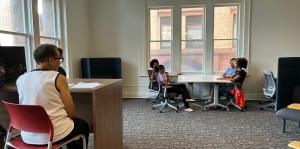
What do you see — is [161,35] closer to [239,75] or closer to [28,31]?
[239,75]

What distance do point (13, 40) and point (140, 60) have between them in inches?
130

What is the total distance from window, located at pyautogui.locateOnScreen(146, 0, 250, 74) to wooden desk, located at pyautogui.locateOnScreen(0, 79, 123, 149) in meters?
3.95

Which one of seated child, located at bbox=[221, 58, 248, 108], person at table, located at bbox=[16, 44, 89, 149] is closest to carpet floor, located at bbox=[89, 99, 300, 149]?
seated child, located at bbox=[221, 58, 248, 108]

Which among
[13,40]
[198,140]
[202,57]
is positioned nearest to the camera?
[198,140]

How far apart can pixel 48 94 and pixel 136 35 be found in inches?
190

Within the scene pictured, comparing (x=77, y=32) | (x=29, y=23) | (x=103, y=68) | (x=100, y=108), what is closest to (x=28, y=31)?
(x=29, y=23)

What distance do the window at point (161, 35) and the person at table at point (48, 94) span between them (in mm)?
4689

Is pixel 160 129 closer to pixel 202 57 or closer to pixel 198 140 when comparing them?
pixel 198 140

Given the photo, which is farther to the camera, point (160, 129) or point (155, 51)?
point (155, 51)

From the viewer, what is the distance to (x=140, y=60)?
20.9 ft

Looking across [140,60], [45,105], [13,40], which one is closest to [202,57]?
[140,60]

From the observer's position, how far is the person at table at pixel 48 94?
1689 mm

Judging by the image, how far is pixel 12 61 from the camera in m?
2.52

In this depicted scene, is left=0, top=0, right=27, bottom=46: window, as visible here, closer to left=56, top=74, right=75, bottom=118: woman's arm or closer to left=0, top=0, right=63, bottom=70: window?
left=0, top=0, right=63, bottom=70: window
